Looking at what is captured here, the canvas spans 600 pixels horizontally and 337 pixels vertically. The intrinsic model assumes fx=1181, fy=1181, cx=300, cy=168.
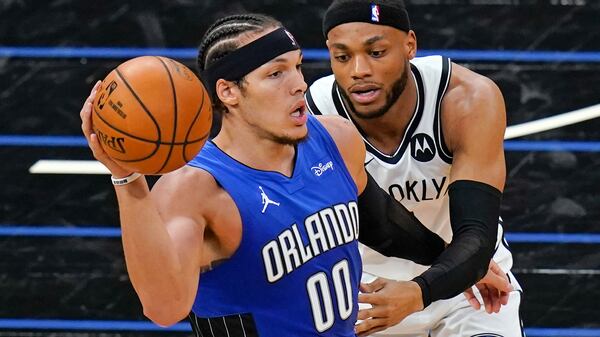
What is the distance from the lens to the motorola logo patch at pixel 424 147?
5426mm

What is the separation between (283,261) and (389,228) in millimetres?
824

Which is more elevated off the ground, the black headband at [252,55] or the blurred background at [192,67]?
the black headband at [252,55]

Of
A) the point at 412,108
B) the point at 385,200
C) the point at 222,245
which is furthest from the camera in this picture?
the point at 412,108

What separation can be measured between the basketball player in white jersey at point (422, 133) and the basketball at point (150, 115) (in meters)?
1.67

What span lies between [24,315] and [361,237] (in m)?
3.38

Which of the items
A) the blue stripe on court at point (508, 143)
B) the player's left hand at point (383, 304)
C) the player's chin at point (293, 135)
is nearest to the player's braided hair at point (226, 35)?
the player's chin at point (293, 135)

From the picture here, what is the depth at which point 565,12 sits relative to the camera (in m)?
7.23

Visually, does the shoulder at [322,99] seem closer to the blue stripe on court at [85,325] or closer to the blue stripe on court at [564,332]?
the blue stripe on court at [85,325]

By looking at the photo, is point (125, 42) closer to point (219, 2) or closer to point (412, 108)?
point (219, 2)

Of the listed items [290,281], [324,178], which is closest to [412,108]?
[324,178]

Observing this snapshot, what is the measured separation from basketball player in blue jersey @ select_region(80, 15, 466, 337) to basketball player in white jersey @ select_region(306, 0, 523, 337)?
73 cm

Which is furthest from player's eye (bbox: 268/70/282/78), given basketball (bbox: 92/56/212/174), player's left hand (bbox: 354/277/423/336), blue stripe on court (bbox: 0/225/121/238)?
blue stripe on court (bbox: 0/225/121/238)

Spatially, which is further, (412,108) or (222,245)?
(412,108)

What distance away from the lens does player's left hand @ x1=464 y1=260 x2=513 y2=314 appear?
5.01 m
